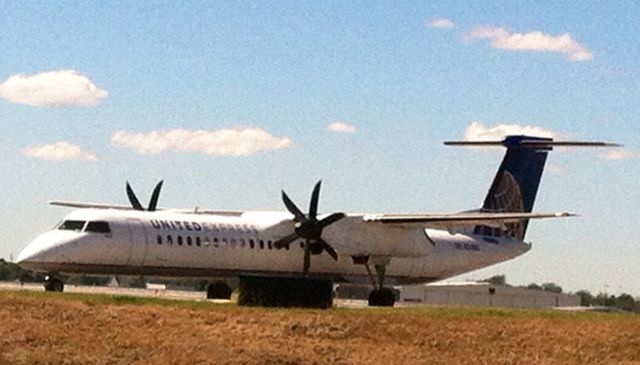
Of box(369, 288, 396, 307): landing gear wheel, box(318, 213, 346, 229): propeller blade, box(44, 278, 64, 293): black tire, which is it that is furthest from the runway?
box(318, 213, 346, 229): propeller blade

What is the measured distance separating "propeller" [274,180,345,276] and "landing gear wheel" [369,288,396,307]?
143 inches

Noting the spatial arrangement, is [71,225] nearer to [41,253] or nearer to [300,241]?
[41,253]

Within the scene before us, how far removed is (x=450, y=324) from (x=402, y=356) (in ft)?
13.6

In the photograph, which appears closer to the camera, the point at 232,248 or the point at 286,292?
the point at 286,292

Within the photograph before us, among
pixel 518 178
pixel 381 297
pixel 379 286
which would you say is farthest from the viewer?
pixel 518 178

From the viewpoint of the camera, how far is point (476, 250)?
63.4 m

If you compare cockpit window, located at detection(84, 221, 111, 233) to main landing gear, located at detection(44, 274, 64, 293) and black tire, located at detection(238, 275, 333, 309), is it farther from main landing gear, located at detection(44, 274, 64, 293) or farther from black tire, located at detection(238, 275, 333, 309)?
black tire, located at detection(238, 275, 333, 309)

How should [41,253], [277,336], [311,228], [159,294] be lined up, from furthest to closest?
[159,294] → [311,228] → [41,253] → [277,336]

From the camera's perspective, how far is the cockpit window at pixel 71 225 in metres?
50.6

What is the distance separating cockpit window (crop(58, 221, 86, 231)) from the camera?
50619 millimetres

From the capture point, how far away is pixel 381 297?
58.3 m

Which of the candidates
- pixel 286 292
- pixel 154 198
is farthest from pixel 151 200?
pixel 286 292

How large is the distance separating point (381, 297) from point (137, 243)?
40.5ft

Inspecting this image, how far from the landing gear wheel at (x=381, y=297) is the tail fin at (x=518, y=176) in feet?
34.0
